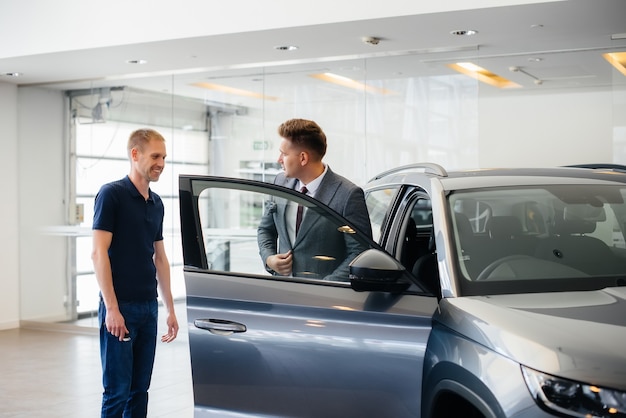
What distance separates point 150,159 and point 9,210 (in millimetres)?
6754

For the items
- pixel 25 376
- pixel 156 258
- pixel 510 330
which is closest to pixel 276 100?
pixel 25 376

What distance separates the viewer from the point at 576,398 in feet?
6.63

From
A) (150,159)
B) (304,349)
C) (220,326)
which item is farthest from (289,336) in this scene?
(150,159)

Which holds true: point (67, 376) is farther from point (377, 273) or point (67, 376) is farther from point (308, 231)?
point (377, 273)

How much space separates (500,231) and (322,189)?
0.96 m

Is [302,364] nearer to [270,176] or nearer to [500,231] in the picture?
[500,231]

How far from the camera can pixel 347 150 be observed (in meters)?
8.00

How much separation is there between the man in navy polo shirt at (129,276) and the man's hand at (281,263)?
951 mm

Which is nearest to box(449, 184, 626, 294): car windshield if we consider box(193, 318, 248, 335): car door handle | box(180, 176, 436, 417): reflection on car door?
box(180, 176, 436, 417): reflection on car door

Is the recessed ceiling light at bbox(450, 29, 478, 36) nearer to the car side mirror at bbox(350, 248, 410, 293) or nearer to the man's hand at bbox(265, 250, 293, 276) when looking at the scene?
the man's hand at bbox(265, 250, 293, 276)

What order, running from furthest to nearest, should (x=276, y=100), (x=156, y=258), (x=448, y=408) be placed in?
1. (x=276, y=100)
2. (x=156, y=258)
3. (x=448, y=408)

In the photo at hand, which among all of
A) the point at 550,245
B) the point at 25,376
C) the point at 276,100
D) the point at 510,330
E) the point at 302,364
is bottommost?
the point at 25,376

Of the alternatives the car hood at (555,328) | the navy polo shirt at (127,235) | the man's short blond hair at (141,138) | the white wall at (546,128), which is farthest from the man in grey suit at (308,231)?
A: the white wall at (546,128)

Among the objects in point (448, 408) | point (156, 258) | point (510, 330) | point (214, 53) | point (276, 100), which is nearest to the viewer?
point (510, 330)
